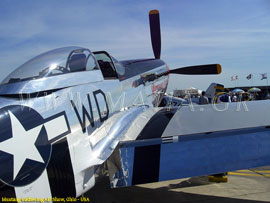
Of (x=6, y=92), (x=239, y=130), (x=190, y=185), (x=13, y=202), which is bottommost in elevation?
(x=190, y=185)

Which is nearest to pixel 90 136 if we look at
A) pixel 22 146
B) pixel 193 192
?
pixel 22 146

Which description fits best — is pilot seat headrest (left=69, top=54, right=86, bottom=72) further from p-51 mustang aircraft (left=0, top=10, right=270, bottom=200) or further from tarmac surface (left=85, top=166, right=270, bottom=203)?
tarmac surface (left=85, top=166, right=270, bottom=203)

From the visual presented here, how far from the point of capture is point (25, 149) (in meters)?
2.48

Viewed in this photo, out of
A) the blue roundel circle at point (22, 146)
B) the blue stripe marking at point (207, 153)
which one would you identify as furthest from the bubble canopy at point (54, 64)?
the blue stripe marking at point (207, 153)

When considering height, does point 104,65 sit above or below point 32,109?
above

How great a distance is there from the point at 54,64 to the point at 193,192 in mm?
3344

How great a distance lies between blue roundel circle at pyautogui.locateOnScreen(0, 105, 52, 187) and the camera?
2.36 meters

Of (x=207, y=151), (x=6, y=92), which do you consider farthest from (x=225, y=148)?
(x=6, y=92)

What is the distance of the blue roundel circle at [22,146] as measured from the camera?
2.36 meters

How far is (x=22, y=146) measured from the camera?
246 cm

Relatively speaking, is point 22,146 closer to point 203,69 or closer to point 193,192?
point 193,192

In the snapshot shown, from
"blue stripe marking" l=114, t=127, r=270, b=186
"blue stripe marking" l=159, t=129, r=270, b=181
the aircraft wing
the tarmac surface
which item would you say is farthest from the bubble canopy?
the tarmac surface

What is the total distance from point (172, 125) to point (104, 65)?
2556mm

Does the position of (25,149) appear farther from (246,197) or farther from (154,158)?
(246,197)
